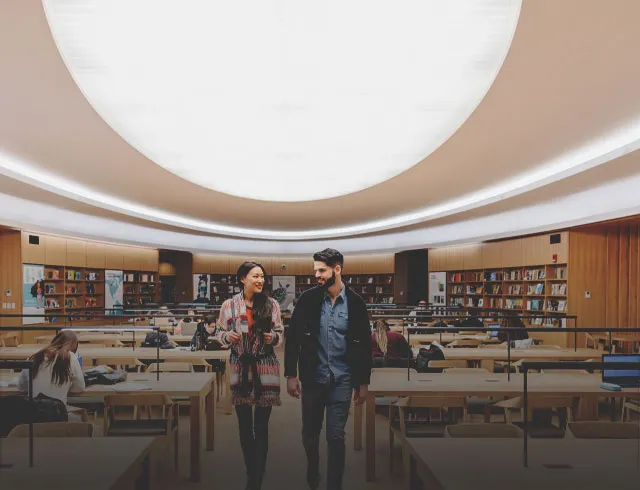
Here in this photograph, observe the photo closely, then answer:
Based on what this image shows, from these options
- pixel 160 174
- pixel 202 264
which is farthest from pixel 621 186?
pixel 202 264

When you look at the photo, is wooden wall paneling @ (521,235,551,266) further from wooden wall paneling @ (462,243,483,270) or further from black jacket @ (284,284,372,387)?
black jacket @ (284,284,372,387)

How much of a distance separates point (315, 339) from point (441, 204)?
9.03 meters

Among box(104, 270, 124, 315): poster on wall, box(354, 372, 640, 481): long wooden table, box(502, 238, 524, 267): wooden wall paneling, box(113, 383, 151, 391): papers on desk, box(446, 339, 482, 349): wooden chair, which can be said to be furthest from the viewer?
box(104, 270, 124, 315): poster on wall

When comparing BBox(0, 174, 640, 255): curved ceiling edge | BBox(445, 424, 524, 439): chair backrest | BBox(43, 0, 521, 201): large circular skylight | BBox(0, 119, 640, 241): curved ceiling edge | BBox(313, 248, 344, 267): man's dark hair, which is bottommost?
BBox(445, 424, 524, 439): chair backrest

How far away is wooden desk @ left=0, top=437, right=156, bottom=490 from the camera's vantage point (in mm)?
2324

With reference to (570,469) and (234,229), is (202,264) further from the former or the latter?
(570,469)

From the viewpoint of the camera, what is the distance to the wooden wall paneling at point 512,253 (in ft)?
43.1

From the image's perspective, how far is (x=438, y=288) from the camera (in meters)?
17.2

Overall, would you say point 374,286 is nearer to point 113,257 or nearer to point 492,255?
point 492,255

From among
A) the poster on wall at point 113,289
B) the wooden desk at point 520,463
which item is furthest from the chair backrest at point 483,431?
the poster on wall at point 113,289

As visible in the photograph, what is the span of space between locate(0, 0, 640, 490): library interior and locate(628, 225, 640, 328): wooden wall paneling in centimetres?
4

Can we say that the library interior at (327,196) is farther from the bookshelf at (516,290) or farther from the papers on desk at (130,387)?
the bookshelf at (516,290)

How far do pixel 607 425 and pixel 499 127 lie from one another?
368 cm

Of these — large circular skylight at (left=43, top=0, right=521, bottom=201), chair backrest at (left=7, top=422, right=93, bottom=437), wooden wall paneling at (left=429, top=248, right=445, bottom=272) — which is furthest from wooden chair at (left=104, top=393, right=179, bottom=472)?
wooden wall paneling at (left=429, top=248, right=445, bottom=272)
